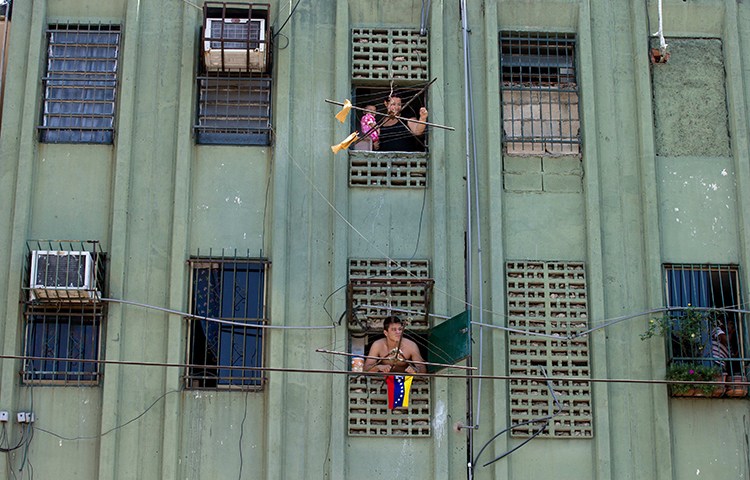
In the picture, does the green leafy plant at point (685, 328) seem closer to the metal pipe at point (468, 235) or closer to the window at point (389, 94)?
the metal pipe at point (468, 235)

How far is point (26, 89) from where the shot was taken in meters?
16.7

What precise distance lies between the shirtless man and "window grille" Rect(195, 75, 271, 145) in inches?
113

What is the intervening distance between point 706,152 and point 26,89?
28.1ft

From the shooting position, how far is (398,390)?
15.7 meters

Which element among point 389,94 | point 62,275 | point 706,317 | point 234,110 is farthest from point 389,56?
point 706,317

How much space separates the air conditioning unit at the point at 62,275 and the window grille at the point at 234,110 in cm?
220

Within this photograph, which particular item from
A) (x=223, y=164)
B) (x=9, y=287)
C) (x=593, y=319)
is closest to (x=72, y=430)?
(x=9, y=287)

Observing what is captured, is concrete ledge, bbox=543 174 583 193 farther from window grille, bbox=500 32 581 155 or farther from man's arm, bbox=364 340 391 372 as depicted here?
man's arm, bbox=364 340 391 372

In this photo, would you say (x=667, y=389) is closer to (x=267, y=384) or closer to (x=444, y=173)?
(x=444, y=173)

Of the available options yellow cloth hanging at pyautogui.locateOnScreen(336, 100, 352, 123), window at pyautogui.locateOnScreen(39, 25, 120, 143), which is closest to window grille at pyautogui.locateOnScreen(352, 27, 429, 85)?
yellow cloth hanging at pyautogui.locateOnScreen(336, 100, 352, 123)

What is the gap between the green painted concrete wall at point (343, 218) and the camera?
51.3ft

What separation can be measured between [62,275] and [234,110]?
9.92 feet

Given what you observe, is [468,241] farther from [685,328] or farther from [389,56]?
[685,328]

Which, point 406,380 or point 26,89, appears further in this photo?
point 26,89
